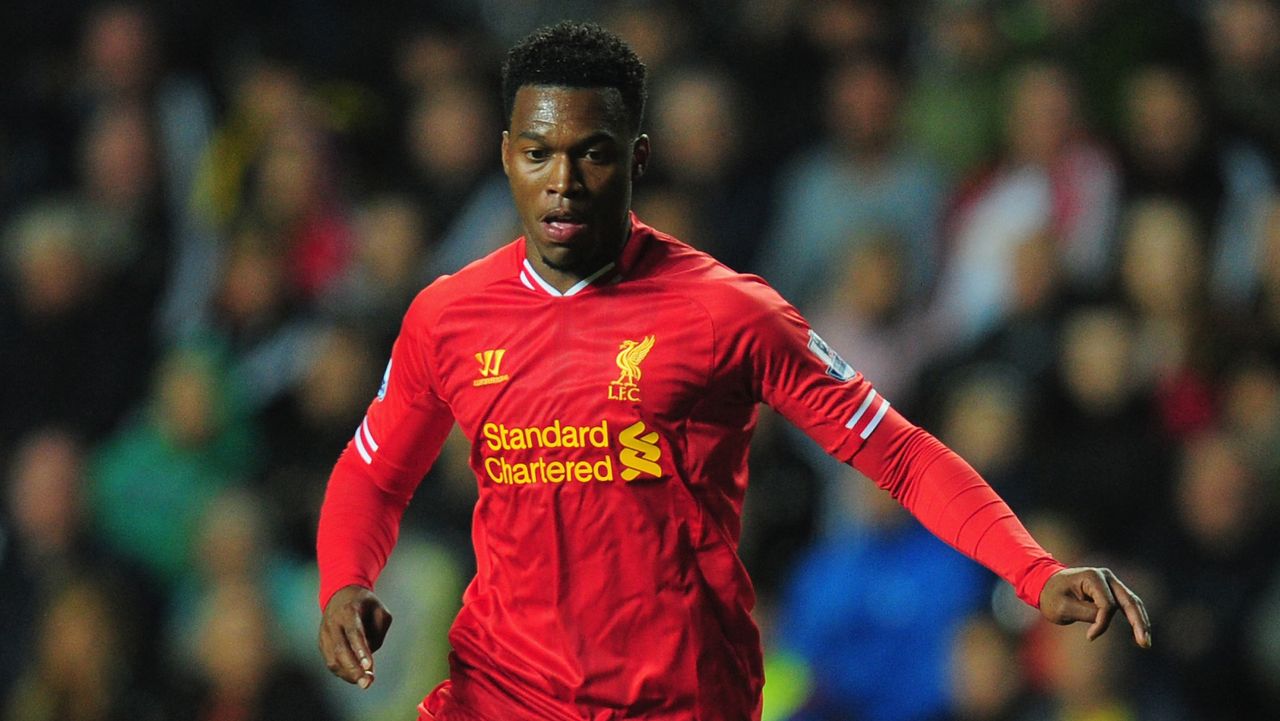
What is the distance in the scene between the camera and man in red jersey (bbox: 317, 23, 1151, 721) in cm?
380

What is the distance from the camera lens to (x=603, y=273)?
13.0ft

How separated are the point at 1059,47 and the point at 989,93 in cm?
34

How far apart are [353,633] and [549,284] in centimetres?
81

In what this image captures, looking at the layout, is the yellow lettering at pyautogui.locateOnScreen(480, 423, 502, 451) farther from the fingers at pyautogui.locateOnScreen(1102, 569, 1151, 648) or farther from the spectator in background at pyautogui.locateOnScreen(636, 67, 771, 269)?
the spectator in background at pyautogui.locateOnScreen(636, 67, 771, 269)

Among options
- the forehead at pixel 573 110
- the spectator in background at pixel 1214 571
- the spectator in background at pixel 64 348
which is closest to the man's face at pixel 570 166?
the forehead at pixel 573 110

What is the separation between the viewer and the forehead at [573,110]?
12.5ft

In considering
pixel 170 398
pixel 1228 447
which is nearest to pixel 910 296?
pixel 1228 447

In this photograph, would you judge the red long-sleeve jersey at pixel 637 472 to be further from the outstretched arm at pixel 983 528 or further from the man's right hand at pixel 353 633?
the man's right hand at pixel 353 633

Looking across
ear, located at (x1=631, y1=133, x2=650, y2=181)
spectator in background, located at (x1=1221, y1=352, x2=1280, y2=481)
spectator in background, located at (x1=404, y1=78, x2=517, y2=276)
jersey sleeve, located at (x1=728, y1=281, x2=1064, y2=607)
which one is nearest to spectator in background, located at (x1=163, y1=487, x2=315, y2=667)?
spectator in background, located at (x1=404, y1=78, x2=517, y2=276)

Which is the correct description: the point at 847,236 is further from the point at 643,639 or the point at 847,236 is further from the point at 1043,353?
the point at 643,639

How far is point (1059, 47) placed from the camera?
779 centimetres

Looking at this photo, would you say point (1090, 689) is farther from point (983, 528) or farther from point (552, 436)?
point (552, 436)

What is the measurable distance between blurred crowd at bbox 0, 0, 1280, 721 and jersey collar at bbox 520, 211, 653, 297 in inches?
116

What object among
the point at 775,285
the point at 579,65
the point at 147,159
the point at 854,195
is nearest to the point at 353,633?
the point at 579,65
